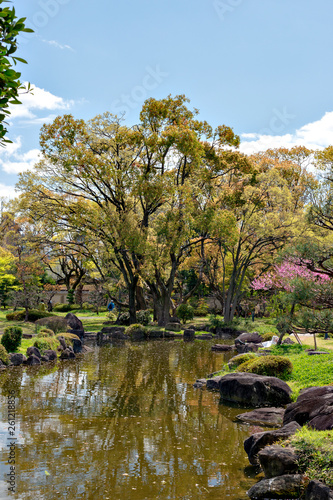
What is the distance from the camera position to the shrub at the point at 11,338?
1548cm

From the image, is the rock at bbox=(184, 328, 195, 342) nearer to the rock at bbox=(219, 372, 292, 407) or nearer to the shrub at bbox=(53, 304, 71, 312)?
the rock at bbox=(219, 372, 292, 407)

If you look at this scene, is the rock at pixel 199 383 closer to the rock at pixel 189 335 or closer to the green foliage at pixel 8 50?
the green foliage at pixel 8 50

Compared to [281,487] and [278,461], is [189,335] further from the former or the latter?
[281,487]

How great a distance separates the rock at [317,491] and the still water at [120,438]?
1032 mm

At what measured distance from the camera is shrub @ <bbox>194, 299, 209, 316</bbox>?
4180 centimetres

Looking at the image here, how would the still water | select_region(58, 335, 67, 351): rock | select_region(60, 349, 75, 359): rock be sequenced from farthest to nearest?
1. select_region(58, 335, 67, 351): rock
2. select_region(60, 349, 75, 359): rock
3. the still water

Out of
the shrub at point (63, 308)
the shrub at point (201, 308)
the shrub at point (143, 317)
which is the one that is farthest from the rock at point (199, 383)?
the shrub at point (63, 308)

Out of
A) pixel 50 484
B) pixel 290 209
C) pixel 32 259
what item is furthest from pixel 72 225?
pixel 50 484

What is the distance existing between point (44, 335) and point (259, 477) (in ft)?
44.8

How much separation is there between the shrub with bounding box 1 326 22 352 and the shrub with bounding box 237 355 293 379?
27.5 ft

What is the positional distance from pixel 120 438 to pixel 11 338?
30.1 ft

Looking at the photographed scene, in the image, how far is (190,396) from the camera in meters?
11.4

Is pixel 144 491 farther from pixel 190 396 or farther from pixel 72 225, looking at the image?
pixel 72 225

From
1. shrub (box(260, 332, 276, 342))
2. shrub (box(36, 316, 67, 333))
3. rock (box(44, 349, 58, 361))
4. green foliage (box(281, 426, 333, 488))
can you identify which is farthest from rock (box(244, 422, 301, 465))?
shrub (box(36, 316, 67, 333))
